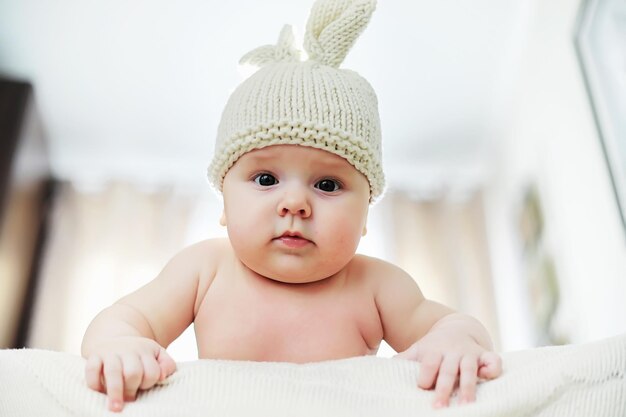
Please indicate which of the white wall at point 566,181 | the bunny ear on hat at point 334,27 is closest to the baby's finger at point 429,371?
the bunny ear on hat at point 334,27

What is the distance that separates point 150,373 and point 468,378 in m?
0.25

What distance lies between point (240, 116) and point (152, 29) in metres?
1.53

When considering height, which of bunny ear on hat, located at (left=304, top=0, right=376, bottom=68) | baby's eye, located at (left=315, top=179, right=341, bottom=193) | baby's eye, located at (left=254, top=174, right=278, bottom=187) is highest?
bunny ear on hat, located at (left=304, top=0, right=376, bottom=68)

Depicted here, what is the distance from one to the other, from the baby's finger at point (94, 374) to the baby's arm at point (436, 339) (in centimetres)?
26

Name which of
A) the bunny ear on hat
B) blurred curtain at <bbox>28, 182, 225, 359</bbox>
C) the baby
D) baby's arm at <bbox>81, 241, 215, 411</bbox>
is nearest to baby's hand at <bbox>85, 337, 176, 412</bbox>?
baby's arm at <bbox>81, 241, 215, 411</bbox>

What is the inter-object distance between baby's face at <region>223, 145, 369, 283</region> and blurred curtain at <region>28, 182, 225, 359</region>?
5.83 feet

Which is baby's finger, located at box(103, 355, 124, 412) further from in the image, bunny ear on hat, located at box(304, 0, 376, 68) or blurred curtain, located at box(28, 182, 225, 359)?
blurred curtain, located at box(28, 182, 225, 359)

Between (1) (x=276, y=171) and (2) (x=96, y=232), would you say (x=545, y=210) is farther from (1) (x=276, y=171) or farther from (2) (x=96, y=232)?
(2) (x=96, y=232)

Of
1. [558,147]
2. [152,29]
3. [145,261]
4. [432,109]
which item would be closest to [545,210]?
[558,147]

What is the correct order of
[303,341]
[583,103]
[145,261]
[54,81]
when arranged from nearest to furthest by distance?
[303,341] → [583,103] → [54,81] → [145,261]

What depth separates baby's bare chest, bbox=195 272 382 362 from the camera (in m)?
0.73

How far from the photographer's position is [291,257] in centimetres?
73

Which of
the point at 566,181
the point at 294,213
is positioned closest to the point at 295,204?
the point at 294,213

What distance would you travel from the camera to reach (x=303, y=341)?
73 centimetres
